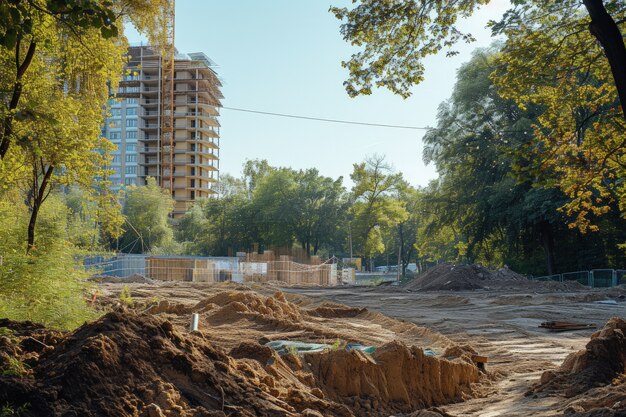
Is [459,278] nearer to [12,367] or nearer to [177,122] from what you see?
[12,367]

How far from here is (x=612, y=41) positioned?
9.20m

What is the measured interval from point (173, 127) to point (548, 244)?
80.1m

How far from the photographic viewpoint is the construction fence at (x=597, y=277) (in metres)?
38.2

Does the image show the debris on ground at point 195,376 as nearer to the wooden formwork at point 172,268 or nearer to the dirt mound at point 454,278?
the dirt mound at point 454,278

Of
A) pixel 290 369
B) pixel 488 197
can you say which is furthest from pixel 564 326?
pixel 488 197

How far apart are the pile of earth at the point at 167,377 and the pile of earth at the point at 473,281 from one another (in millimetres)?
29366

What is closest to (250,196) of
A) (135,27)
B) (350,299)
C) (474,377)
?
(350,299)

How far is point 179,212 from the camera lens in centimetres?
11525

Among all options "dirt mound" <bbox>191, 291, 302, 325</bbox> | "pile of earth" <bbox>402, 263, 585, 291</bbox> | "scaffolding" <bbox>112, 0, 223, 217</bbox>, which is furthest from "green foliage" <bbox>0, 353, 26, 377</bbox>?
"scaffolding" <bbox>112, 0, 223, 217</bbox>

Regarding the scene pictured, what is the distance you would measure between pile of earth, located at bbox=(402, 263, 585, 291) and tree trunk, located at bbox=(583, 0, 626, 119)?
29096mm

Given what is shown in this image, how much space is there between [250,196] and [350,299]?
49.6 metres

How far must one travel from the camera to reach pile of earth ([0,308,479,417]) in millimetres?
5863

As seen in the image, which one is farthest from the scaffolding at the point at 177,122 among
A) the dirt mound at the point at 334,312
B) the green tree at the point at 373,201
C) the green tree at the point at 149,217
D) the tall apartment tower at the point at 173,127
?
the dirt mound at the point at 334,312

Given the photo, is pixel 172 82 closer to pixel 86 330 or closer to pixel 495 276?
pixel 495 276
